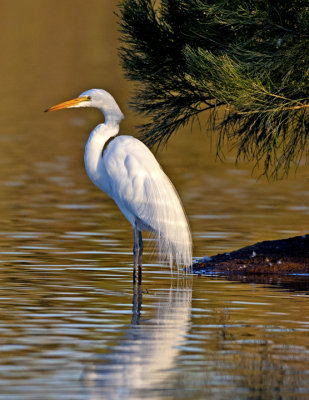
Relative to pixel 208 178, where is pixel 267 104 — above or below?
above

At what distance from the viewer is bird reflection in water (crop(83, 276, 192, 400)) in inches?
317

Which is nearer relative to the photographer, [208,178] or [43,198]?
[43,198]

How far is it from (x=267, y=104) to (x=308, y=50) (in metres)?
0.72

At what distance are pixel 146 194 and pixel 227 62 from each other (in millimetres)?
1721

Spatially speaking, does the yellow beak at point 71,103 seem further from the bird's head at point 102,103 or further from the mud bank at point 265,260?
the mud bank at point 265,260

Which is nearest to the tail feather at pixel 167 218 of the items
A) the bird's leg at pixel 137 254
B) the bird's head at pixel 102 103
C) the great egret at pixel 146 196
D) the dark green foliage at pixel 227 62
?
the great egret at pixel 146 196

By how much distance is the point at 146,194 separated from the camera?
13109 millimetres

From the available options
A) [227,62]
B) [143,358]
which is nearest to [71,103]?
[227,62]

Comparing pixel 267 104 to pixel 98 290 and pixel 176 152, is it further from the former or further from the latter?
pixel 176 152

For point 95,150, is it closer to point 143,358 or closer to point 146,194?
point 146,194

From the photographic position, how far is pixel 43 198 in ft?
69.5

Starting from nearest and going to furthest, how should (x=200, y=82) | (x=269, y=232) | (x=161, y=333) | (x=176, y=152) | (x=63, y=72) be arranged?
1. (x=161, y=333)
2. (x=200, y=82)
3. (x=269, y=232)
4. (x=176, y=152)
5. (x=63, y=72)

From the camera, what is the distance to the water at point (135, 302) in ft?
27.2

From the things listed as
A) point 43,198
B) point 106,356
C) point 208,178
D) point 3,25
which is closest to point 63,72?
point 3,25
